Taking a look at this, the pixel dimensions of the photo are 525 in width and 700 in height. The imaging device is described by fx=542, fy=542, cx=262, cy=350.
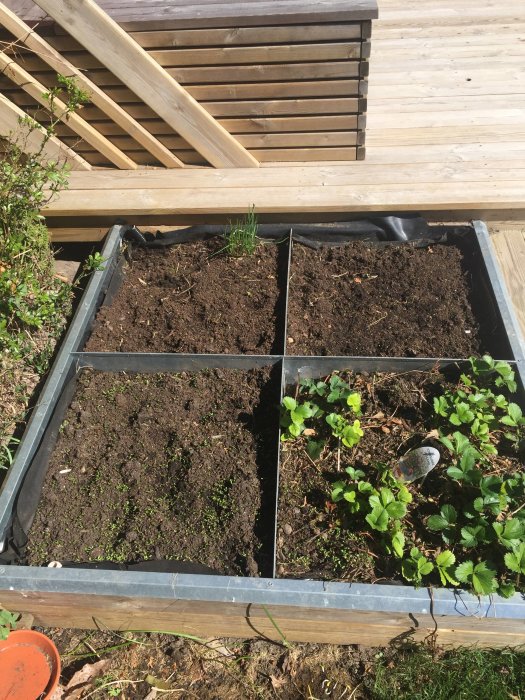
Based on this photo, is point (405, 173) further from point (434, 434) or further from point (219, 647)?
point (219, 647)

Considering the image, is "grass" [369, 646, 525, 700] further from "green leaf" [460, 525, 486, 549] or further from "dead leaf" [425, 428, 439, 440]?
"dead leaf" [425, 428, 439, 440]

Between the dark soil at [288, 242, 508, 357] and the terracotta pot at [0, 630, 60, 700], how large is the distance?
1406 mm

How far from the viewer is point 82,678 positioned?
179 centimetres

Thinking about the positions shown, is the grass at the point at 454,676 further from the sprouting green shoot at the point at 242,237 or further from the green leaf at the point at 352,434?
the sprouting green shoot at the point at 242,237

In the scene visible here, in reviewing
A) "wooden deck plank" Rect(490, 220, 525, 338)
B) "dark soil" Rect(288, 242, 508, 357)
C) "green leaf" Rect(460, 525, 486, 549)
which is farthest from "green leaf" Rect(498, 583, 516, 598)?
"wooden deck plank" Rect(490, 220, 525, 338)

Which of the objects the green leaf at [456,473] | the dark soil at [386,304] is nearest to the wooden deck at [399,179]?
the dark soil at [386,304]

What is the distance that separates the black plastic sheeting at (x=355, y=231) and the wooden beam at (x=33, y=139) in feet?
2.39

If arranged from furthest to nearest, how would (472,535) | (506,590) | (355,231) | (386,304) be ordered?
(355,231) < (386,304) < (472,535) < (506,590)

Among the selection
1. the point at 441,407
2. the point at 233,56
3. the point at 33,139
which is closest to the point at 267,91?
the point at 233,56

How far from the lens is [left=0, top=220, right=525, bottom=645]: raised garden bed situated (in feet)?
5.21

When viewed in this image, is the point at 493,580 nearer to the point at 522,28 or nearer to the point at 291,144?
the point at 291,144

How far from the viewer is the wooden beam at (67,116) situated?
2570mm

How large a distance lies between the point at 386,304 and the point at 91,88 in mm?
1758

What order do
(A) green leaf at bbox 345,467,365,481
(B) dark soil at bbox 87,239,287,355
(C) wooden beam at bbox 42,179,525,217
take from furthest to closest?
(C) wooden beam at bbox 42,179,525,217
(B) dark soil at bbox 87,239,287,355
(A) green leaf at bbox 345,467,365,481
